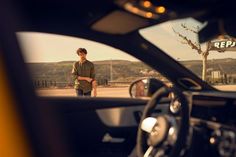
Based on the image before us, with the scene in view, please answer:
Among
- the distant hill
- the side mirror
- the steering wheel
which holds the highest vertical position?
the distant hill

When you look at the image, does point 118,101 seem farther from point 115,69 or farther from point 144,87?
point 115,69

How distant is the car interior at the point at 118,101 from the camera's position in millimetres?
1873

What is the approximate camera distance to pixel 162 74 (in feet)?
9.92

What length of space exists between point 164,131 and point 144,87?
32.8 inches

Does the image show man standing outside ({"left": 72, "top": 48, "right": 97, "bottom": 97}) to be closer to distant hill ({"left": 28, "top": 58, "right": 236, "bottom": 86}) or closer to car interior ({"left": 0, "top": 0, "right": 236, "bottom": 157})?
distant hill ({"left": 28, "top": 58, "right": 236, "bottom": 86})

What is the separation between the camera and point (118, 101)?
3520 millimetres

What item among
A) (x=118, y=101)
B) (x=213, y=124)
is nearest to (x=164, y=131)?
(x=213, y=124)

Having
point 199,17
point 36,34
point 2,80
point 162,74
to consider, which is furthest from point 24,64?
point 162,74

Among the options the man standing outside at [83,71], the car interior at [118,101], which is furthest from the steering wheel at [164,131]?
the man standing outside at [83,71]

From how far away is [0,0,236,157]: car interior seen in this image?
73.7 inches

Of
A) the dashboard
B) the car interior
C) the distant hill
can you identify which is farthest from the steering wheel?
the distant hill

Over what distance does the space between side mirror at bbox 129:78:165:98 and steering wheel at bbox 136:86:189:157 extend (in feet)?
1.20

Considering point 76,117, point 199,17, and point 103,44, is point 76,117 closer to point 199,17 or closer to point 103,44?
point 103,44

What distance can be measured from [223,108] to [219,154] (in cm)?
33
